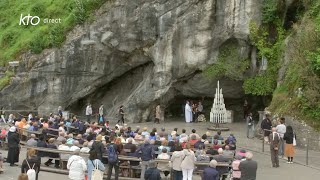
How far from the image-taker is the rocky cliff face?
114ft

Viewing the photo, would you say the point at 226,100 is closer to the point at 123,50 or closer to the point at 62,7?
the point at 123,50

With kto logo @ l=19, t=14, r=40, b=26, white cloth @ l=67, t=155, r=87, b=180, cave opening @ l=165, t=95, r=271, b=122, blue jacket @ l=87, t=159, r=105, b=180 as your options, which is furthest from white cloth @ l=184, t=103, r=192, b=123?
white cloth @ l=67, t=155, r=87, b=180

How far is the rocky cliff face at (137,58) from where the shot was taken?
3466 cm

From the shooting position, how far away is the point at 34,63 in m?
39.6

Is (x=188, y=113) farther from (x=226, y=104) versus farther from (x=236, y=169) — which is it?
(x=236, y=169)

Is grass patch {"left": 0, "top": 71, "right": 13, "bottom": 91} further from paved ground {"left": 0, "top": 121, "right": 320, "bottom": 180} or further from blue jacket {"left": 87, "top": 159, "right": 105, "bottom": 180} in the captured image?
blue jacket {"left": 87, "top": 159, "right": 105, "bottom": 180}

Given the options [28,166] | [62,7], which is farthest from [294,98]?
[62,7]

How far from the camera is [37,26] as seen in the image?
43.5 meters

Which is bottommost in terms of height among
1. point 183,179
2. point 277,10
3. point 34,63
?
point 183,179

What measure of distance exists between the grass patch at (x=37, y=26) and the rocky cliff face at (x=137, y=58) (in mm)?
880

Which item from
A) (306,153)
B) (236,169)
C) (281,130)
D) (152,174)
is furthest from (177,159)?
(306,153)

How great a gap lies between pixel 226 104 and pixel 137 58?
285 inches

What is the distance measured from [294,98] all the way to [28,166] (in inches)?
617

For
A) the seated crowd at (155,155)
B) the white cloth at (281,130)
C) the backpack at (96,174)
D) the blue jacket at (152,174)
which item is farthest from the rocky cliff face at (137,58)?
the backpack at (96,174)
